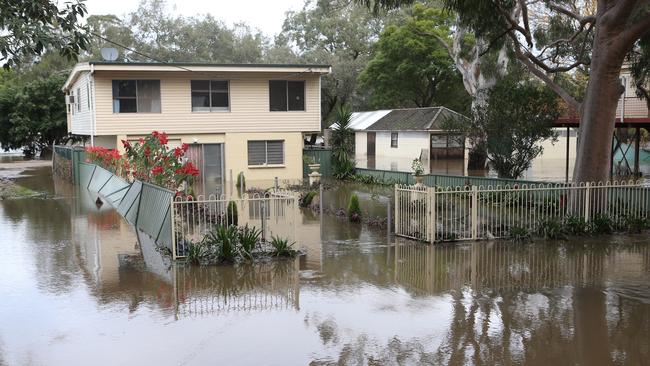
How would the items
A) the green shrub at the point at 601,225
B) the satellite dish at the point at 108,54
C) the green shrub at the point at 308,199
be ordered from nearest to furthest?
the green shrub at the point at 601,225, the green shrub at the point at 308,199, the satellite dish at the point at 108,54

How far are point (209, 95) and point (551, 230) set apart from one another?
17.6 metres

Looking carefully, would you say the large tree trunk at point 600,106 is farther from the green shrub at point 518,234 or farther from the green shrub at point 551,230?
the green shrub at point 518,234

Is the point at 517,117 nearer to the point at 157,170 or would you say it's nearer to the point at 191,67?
the point at 157,170

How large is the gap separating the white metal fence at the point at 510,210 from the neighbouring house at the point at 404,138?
69.3 feet

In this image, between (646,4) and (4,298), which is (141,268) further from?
(646,4)

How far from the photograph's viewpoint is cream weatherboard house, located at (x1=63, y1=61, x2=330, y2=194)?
26.5 meters

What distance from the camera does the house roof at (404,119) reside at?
41.7m

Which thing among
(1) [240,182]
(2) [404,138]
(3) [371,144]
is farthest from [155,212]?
(3) [371,144]

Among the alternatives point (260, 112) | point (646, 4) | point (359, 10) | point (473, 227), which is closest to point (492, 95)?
point (646, 4)

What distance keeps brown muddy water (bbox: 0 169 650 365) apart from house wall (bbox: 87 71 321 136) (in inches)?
516

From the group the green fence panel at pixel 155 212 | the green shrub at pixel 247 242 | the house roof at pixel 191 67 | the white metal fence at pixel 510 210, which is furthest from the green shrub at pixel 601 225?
the house roof at pixel 191 67

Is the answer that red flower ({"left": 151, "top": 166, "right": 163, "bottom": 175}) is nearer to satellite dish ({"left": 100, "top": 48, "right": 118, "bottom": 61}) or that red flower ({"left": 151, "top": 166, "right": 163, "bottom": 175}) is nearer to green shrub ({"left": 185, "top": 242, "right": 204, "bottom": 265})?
green shrub ({"left": 185, "top": 242, "right": 204, "bottom": 265})

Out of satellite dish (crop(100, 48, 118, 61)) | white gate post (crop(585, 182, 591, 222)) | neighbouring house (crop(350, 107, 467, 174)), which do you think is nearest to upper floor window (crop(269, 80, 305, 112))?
satellite dish (crop(100, 48, 118, 61))

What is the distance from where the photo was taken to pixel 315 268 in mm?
11492
